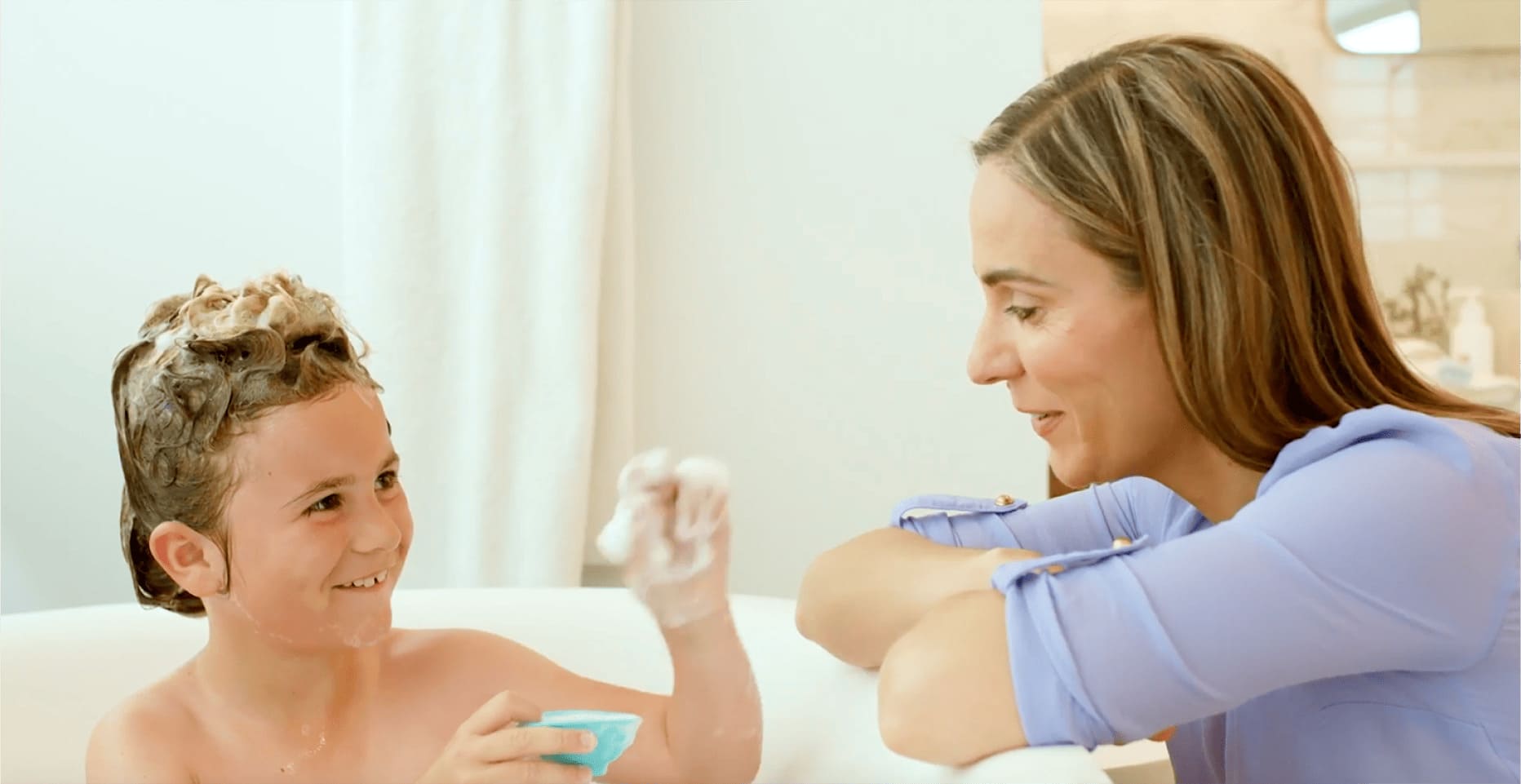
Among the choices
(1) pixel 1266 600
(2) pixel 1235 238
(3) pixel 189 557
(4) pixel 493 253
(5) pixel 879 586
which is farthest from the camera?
(4) pixel 493 253

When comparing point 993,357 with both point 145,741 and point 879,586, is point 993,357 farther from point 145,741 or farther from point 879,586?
point 145,741

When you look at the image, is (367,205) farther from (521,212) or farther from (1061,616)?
(1061,616)

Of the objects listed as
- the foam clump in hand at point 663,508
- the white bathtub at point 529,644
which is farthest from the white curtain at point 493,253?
the foam clump in hand at point 663,508

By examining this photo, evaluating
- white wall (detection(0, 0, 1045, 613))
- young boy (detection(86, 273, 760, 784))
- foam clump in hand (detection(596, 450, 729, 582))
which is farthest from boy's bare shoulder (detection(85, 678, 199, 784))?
white wall (detection(0, 0, 1045, 613))

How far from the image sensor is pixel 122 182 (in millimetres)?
2145

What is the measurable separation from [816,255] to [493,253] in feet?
1.62

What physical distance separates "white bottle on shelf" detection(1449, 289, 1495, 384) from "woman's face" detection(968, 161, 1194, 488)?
294cm

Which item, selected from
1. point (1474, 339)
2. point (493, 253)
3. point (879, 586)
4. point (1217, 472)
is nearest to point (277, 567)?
point (879, 586)

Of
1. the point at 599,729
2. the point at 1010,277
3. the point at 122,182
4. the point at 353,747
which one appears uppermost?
the point at 122,182

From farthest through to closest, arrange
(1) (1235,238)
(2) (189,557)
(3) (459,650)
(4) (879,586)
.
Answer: (3) (459,650)
(2) (189,557)
(4) (879,586)
(1) (1235,238)

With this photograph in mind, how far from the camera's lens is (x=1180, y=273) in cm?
93

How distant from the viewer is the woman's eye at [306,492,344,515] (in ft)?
3.96

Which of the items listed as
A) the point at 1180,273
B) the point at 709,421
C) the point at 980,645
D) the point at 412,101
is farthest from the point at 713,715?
the point at 412,101

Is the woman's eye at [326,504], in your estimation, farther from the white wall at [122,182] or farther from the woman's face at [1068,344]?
the white wall at [122,182]
